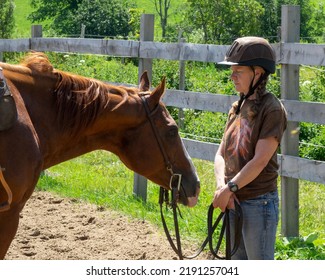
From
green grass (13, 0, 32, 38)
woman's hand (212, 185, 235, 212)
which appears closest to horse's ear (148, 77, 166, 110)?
woman's hand (212, 185, 235, 212)

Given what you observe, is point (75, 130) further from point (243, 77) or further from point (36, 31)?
point (36, 31)

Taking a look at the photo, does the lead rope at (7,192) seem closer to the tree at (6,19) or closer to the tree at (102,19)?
the tree at (6,19)

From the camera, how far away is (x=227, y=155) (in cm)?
402

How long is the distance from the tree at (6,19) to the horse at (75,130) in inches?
901

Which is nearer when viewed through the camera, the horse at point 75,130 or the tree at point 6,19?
the horse at point 75,130

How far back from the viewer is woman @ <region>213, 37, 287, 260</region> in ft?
12.4

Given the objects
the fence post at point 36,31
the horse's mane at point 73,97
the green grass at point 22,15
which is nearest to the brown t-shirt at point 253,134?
the horse's mane at point 73,97

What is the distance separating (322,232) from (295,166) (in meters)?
0.65

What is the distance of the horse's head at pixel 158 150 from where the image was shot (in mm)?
4375

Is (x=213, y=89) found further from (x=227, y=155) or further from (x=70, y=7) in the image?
(x=70, y=7)

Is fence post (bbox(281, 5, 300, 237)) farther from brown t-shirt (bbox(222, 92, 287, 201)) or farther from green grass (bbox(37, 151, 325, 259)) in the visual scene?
brown t-shirt (bbox(222, 92, 287, 201))

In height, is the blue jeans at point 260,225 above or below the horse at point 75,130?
below

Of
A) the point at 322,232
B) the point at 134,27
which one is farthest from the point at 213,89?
the point at 134,27

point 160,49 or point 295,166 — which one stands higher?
point 160,49
